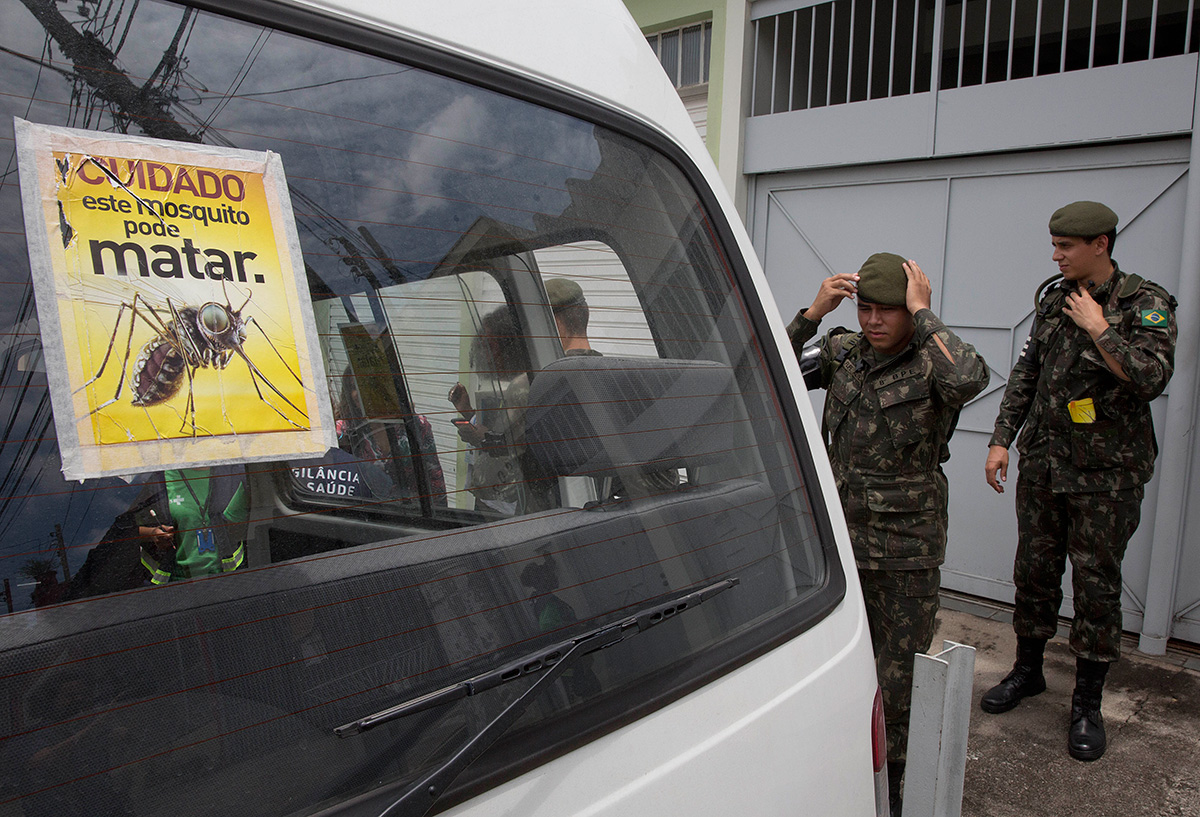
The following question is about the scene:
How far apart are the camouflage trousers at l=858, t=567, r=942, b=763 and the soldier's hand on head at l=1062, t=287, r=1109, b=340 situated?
3.77 ft

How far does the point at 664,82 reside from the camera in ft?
4.08

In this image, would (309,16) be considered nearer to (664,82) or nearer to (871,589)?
(664,82)

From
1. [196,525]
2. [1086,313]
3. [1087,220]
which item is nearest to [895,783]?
[1086,313]

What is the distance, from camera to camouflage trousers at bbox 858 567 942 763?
114 inches

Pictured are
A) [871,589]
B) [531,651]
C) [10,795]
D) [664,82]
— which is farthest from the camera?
[871,589]

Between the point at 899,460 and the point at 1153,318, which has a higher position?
the point at 1153,318

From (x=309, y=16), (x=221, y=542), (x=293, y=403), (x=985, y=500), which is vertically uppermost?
(x=309, y=16)

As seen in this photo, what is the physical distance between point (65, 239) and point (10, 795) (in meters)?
0.42

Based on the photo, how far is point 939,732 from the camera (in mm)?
1327

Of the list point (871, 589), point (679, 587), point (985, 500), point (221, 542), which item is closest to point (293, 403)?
point (221, 542)

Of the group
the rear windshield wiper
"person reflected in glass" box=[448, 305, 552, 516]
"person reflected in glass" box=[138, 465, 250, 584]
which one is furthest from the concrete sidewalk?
"person reflected in glass" box=[138, 465, 250, 584]

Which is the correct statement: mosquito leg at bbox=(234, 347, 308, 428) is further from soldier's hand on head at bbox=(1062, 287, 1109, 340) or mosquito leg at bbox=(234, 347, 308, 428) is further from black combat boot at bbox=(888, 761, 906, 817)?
soldier's hand on head at bbox=(1062, 287, 1109, 340)

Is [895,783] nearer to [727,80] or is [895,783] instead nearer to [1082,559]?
[1082,559]

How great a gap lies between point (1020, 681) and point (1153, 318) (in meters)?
1.68
